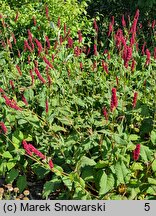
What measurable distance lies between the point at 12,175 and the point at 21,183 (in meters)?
0.12

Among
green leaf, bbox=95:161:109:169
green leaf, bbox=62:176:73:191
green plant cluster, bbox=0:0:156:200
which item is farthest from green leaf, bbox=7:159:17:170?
green leaf, bbox=95:161:109:169

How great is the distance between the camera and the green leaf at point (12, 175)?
12.8 ft

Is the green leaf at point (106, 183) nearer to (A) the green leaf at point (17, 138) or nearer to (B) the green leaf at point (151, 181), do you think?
(B) the green leaf at point (151, 181)

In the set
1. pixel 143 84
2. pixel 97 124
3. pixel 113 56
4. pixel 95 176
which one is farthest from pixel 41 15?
pixel 95 176

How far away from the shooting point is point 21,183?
3895 millimetres

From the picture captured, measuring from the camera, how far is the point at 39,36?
5.33 metres

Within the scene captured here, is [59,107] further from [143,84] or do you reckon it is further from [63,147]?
[143,84]

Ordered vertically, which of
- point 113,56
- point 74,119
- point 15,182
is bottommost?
point 15,182

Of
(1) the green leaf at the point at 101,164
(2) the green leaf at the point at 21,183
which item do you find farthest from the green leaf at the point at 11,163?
(1) the green leaf at the point at 101,164

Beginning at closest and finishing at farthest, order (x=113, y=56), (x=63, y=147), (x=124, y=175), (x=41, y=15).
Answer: (x=124, y=175), (x=63, y=147), (x=113, y=56), (x=41, y=15)

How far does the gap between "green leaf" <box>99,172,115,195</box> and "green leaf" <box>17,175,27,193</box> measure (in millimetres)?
782

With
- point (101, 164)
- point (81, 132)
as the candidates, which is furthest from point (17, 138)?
point (101, 164)

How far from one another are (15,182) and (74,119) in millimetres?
901

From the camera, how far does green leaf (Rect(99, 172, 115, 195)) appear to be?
3508 millimetres
